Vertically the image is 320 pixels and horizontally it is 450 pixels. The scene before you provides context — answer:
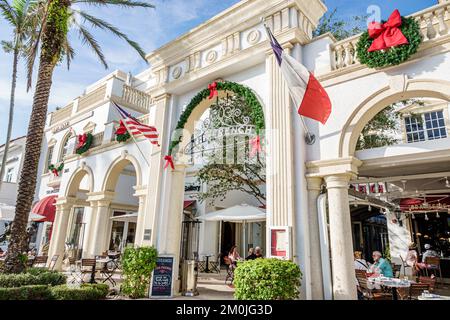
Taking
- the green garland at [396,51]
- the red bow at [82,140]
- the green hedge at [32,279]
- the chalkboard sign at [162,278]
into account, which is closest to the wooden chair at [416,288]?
the green garland at [396,51]

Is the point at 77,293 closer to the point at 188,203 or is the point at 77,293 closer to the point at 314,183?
the point at 314,183

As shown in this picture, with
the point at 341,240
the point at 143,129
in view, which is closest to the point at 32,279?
the point at 143,129

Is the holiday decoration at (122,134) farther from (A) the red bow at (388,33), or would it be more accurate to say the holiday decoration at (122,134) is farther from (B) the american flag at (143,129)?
(A) the red bow at (388,33)

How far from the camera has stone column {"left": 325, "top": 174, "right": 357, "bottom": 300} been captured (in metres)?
5.68

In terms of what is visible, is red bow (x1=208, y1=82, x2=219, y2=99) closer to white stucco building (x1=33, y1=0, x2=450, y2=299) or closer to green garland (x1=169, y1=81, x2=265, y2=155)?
green garland (x1=169, y1=81, x2=265, y2=155)

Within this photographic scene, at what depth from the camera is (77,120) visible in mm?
20156

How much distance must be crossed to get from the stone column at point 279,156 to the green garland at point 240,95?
28 centimetres

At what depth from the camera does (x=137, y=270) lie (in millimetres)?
7797

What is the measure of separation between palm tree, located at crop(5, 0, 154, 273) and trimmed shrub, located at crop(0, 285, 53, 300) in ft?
4.98

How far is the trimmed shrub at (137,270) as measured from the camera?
25.5 feet

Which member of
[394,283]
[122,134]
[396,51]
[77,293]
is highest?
[122,134]

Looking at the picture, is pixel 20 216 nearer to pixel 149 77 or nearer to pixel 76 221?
pixel 76 221

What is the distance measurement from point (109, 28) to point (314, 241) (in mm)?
10040
